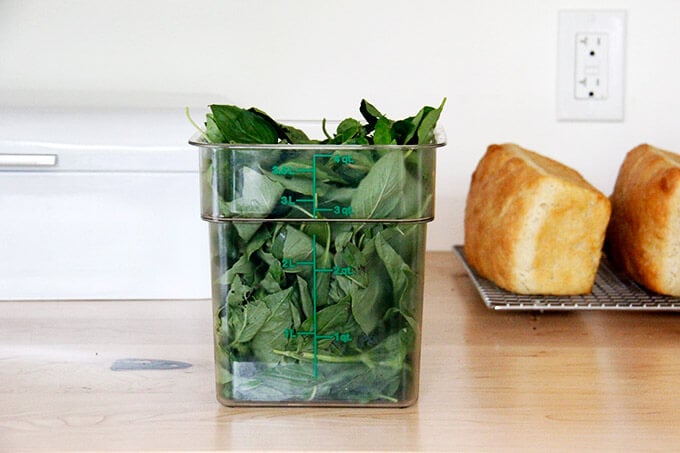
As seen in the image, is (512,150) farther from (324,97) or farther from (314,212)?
(314,212)

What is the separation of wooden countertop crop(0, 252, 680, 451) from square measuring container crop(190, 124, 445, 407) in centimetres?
4

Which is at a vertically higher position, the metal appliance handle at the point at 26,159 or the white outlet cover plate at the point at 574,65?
the white outlet cover plate at the point at 574,65

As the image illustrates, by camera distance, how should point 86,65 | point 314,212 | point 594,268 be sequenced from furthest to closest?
point 86,65 < point 594,268 < point 314,212

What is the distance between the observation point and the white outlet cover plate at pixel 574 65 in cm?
123

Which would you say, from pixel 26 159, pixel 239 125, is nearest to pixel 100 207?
pixel 26 159

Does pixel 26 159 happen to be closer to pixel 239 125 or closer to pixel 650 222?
pixel 239 125

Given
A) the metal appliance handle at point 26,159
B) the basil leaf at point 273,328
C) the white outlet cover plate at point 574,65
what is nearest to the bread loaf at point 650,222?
the white outlet cover plate at point 574,65

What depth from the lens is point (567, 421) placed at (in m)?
0.69

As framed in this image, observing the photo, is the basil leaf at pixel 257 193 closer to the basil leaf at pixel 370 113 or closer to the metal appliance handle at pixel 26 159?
the basil leaf at pixel 370 113

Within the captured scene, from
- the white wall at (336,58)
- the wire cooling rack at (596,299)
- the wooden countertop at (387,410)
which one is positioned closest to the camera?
the wooden countertop at (387,410)

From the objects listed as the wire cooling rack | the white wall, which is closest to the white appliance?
the white wall

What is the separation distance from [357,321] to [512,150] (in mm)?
490

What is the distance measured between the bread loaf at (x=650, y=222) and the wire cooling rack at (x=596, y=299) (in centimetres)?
1

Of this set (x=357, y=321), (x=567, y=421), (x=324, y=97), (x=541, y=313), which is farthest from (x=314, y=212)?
(x=324, y=97)
